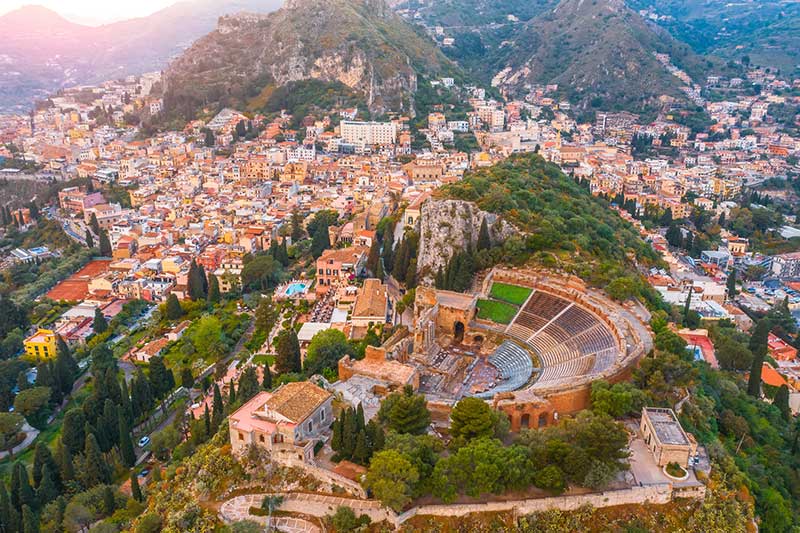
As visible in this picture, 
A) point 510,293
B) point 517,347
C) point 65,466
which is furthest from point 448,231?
point 65,466

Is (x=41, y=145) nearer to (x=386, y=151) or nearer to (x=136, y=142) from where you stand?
(x=136, y=142)

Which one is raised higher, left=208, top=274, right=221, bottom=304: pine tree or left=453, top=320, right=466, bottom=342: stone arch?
left=453, top=320, right=466, bottom=342: stone arch

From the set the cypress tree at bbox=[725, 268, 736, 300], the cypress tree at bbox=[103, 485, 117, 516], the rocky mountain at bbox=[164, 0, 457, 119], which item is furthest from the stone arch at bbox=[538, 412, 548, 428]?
the rocky mountain at bbox=[164, 0, 457, 119]

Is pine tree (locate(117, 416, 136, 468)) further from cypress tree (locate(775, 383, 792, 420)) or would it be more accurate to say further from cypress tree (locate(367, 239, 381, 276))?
cypress tree (locate(775, 383, 792, 420))

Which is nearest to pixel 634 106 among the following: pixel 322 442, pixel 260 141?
pixel 260 141

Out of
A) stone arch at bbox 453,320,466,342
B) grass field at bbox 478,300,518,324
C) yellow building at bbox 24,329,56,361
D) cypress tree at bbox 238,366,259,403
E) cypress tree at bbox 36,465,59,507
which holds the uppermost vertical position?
grass field at bbox 478,300,518,324

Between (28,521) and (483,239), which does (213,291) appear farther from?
(28,521)
